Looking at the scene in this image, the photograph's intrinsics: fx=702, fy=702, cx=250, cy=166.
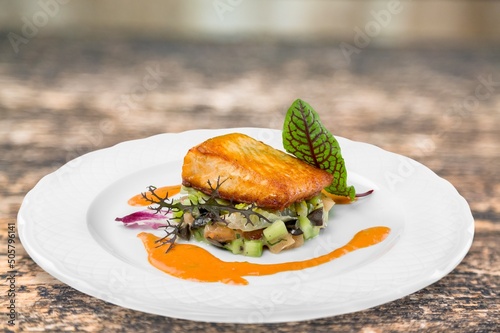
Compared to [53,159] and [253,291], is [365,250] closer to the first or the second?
[253,291]

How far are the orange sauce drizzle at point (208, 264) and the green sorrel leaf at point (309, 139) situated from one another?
16.9 inches

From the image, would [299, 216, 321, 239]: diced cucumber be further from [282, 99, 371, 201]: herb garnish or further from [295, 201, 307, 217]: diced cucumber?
[282, 99, 371, 201]: herb garnish

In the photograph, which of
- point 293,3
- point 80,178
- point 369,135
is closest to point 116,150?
point 80,178

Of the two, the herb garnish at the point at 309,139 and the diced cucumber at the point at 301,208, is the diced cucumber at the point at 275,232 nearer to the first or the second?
the diced cucumber at the point at 301,208

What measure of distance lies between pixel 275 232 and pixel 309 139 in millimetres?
528

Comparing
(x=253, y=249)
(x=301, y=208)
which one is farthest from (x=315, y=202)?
(x=253, y=249)

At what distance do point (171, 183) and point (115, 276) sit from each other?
1271 millimetres

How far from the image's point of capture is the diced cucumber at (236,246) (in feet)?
10.6

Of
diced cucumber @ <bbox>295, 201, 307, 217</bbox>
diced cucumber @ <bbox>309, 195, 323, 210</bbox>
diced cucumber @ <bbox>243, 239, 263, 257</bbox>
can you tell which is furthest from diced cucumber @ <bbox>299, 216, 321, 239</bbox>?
diced cucumber @ <bbox>243, 239, 263, 257</bbox>

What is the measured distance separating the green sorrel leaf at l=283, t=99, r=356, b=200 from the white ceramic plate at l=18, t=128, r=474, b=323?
12.9 inches

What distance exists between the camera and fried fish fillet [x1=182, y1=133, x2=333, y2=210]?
319 cm

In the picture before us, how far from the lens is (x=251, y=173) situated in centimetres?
324

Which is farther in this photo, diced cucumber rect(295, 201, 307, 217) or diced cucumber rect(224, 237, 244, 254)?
diced cucumber rect(295, 201, 307, 217)

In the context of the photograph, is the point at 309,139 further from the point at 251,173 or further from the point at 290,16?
the point at 290,16
